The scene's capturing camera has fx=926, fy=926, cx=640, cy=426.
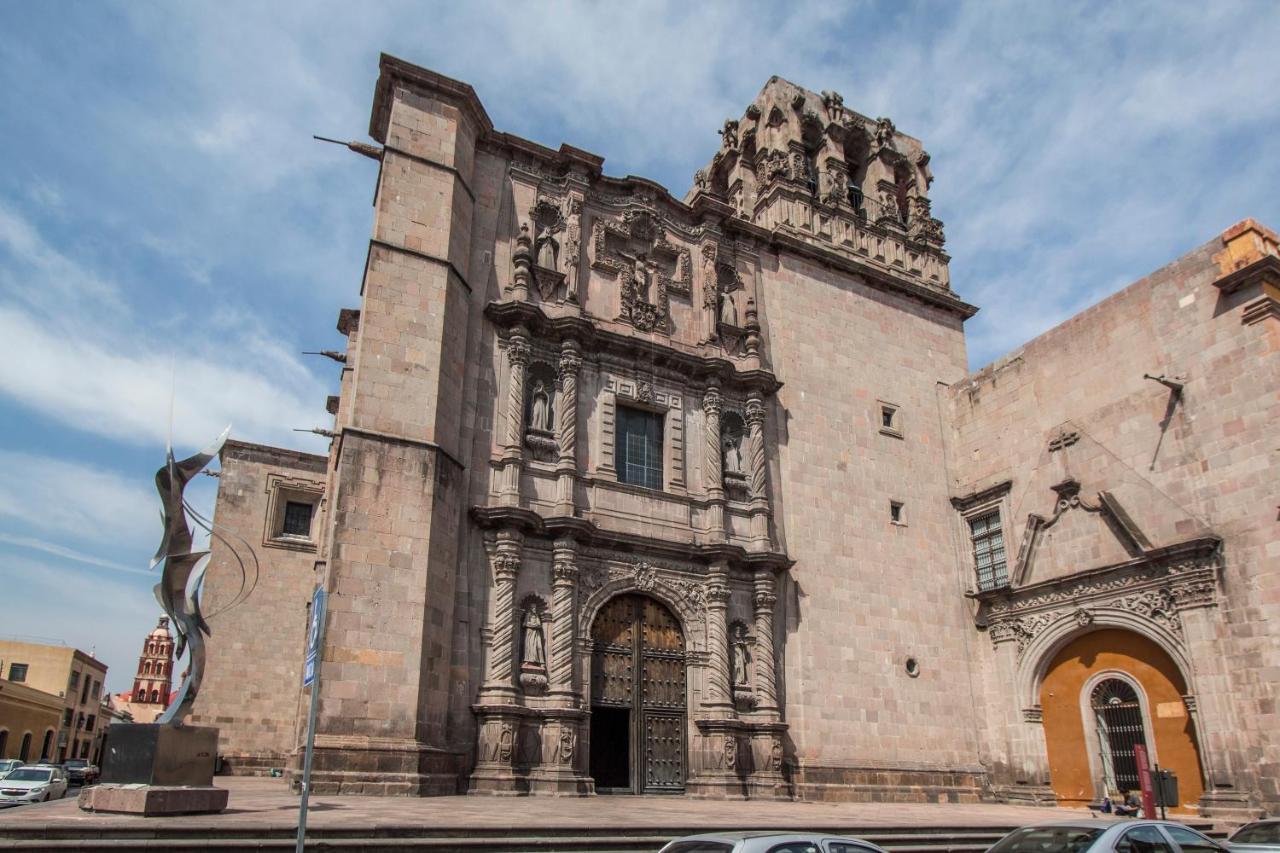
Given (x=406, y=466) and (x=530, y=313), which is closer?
(x=406, y=466)

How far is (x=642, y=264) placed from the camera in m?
20.8

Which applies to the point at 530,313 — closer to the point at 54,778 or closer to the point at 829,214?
the point at 829,214

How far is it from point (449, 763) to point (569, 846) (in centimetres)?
491

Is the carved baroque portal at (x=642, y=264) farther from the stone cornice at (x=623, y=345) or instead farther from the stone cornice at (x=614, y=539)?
the stone cornice at (x=614, y=539)

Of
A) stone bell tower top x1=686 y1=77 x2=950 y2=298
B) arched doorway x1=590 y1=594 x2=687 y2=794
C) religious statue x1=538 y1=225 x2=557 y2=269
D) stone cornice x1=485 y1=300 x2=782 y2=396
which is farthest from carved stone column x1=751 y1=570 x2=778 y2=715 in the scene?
stone bell tower top x1=686 y1=77 x2=950 y2=298

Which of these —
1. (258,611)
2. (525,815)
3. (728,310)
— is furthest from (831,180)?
(258,611)

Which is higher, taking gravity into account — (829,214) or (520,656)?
(829,214)

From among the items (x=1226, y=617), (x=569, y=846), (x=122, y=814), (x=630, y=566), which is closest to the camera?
(x=122, y=814)

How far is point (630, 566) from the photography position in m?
18.0

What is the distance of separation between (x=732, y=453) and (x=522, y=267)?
6.00 meters

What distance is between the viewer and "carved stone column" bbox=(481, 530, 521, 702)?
15.8 metres

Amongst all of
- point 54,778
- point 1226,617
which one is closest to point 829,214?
point 1226,617

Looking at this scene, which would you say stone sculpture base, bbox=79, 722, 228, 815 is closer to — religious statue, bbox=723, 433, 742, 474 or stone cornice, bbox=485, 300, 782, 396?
stone cornice, bbox=485, 300, 782, 396

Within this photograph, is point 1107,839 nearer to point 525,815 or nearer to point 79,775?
point 525,815
